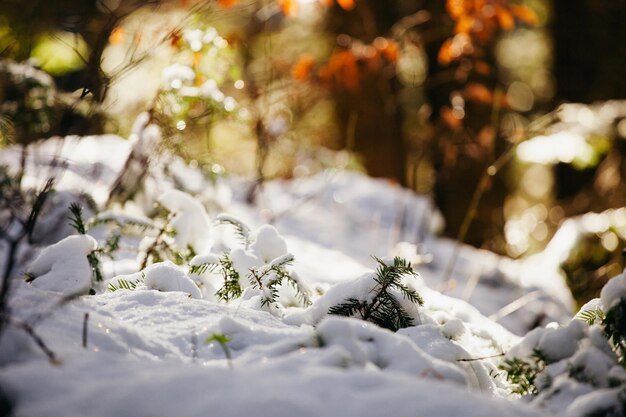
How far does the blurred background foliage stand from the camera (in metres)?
3.40

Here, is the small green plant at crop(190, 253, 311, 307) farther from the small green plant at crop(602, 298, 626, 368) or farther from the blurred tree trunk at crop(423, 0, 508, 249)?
the blurred tree trunk at crop(423, 0, 508, 249)

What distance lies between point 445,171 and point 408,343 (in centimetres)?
483

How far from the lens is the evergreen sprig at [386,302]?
6.83 feet

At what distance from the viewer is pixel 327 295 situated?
6.97 ft

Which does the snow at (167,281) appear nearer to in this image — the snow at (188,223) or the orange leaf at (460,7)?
the snow at (188,223)

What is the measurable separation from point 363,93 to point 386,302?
647 cm

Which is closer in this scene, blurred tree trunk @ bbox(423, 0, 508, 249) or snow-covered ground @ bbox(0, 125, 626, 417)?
snow-covered ground @ bbox(0, 125, 626, 417)

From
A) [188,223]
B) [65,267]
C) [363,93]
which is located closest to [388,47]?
[188,223]

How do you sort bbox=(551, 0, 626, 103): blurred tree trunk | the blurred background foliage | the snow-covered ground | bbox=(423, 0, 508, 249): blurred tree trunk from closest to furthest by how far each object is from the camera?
1. the snow-covered ground
2. the blurred background foliage
3. bbox=(423, 0, 508, 249): blurred tree trunk
4. bbox=(551, 0, 626, 103): blurred tree trunk

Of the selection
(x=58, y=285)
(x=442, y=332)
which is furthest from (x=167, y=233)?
(x=442, y=332)

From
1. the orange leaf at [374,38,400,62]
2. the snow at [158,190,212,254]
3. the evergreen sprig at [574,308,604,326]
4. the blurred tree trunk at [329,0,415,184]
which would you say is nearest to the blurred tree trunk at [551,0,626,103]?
the blurred tree trunk at [329,0,415,184]

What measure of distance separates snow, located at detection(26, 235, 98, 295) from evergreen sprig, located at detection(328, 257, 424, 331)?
0.96 m

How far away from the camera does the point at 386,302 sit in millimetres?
2117

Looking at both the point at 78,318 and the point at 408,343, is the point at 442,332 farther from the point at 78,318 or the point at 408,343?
the point at 78,318
